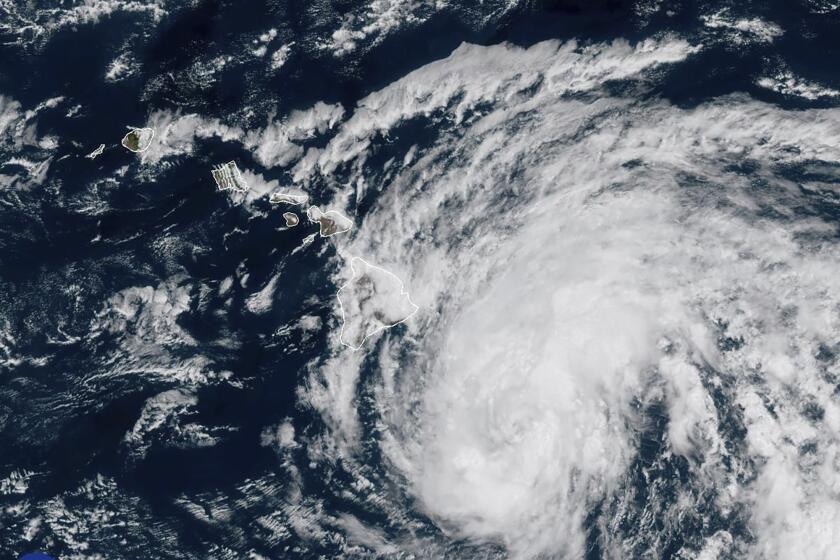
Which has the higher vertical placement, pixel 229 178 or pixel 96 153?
pixel 96 153

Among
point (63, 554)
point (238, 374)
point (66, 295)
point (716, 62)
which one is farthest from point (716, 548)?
point (66, 295)

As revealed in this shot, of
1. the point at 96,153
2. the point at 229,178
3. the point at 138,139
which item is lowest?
the point at 229,178

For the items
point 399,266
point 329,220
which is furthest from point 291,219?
point 399,266

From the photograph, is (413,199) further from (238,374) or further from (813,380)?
(813,380)

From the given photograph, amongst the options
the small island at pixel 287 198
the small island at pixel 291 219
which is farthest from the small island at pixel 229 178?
the small island at pixel 291 219

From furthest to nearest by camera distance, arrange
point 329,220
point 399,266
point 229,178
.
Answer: point 399,266, point 329,220, point 229,178

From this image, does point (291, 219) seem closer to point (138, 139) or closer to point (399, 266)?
point (399, 266)

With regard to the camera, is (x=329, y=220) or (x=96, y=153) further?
(x=329, y=220)
